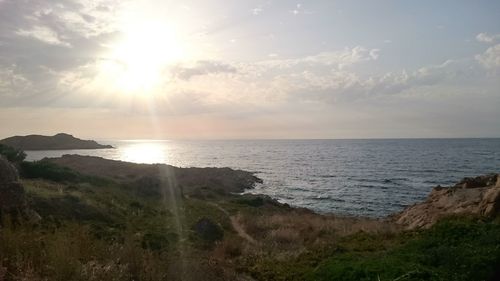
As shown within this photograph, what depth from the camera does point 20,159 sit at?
4062cm

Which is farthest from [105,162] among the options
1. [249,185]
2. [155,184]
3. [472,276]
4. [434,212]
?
[472,276]

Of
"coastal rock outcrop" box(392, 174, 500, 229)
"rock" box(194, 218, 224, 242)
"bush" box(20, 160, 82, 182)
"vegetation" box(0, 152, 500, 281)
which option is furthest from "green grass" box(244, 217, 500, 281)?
"bush" box(20, 160, 82, 182)

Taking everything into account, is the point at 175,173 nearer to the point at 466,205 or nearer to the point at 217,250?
the point at 466,205

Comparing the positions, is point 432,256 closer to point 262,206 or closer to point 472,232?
point 472,232

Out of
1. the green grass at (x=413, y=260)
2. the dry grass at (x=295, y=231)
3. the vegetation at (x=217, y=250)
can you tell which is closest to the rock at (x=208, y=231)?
the vegetation at (x=217, y=250)

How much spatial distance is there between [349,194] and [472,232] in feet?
148

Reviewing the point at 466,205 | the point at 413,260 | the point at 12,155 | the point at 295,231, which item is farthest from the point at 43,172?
the point at 413,260

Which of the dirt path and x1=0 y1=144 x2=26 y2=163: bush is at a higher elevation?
x1=0 y1=144 x2=26 y2=163: bush

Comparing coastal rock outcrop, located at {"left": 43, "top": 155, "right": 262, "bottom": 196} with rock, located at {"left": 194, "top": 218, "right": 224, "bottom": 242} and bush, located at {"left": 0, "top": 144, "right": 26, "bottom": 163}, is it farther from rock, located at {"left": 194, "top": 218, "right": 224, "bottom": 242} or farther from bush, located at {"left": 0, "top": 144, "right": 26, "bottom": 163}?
rock, located at {"left": 194, "top": 218, "right": 224, "bottom": 242}

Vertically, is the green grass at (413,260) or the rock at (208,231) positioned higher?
the green grass at (413,260)

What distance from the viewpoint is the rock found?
23594 millimetres

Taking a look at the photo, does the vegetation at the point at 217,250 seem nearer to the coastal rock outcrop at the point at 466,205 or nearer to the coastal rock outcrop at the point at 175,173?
the coastal rock outcrop at the point at 466,205

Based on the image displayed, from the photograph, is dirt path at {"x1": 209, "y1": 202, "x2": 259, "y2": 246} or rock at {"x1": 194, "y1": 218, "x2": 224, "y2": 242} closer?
dirt path at {"x1": 209, "y1": 202, "x2": 259, "y2": 246}

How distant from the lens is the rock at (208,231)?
23.6 m
